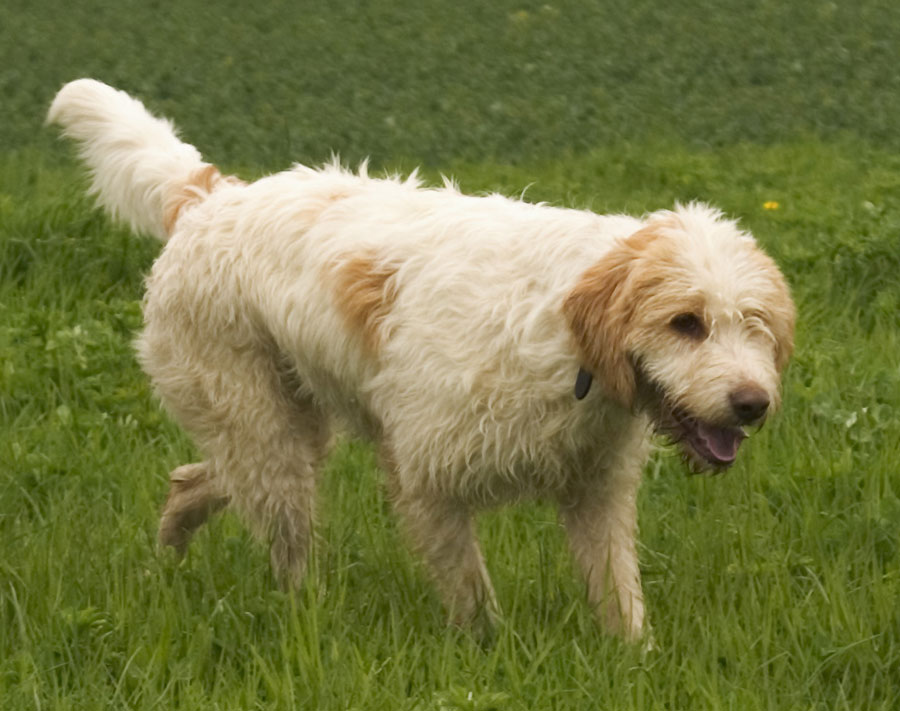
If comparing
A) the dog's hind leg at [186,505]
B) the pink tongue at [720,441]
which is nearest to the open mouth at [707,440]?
the pink tongue at [720,441]

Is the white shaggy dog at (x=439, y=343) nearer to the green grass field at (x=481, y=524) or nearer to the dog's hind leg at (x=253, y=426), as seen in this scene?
the dog's hind leg at (x=253, y=426)

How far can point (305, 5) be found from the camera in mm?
19766

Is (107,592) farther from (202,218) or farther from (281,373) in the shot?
(202,218)

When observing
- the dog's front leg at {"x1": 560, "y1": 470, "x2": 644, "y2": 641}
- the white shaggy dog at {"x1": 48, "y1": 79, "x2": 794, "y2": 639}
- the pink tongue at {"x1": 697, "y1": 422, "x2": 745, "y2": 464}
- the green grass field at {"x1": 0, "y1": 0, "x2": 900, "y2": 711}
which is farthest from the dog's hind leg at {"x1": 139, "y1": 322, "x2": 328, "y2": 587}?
the pink tongue at {"x1": 697, "y1": 422, "x2": 745, "y2": 464}

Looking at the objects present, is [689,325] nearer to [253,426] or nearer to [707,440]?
[707,440]

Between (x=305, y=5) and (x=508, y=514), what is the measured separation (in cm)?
1518

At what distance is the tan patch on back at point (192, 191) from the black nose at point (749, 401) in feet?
7.00

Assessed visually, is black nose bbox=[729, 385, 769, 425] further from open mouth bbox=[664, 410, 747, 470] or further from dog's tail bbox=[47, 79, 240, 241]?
dog's tail bbox=[47, 79, 240, 241]

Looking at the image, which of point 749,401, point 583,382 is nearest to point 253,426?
point 583,382

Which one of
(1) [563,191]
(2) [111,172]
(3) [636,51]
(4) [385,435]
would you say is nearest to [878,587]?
(4) [385,435]

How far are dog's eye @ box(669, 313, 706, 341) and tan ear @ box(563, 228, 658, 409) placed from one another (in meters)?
0.12

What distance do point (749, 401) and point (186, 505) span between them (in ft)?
7.38

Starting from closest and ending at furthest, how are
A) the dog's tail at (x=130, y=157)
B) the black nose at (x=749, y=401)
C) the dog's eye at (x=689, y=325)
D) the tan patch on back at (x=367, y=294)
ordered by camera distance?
1. the black nose at (x=749, y=401)
2. the dog's eye at (x=689, y=325)
3. the tan patch on back at (x=367, y=294)
4. the dog's tail at (x=130, y=157)

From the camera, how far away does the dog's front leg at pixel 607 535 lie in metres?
4.69
